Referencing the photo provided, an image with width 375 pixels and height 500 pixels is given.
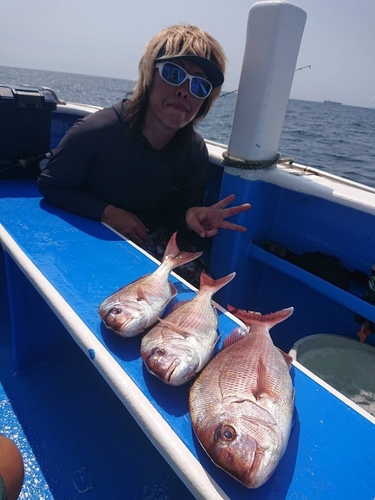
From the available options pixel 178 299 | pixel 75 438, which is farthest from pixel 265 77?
pixel 75 438

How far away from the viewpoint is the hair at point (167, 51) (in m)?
2.31

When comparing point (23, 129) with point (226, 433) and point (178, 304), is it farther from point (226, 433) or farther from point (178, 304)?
point (226, 433)

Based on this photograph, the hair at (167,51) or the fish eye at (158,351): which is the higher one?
the hair at (167,51)

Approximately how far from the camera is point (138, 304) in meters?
1.49

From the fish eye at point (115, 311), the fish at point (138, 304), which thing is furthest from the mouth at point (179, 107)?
the fish eye at point (115, 311)

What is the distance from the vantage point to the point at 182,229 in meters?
2.83

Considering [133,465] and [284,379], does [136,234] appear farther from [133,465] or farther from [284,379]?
[284,379]

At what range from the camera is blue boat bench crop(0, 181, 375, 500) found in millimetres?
1021

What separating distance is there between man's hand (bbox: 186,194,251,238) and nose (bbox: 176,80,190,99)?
71 centimetres

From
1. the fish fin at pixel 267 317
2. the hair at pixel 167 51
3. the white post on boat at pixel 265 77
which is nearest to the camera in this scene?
the fish fin at pixel 267 317

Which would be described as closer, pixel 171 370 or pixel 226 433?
pixel 226 433

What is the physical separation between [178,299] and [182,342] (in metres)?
0.48

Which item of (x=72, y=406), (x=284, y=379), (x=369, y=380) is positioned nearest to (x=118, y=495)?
(x=72, y=406)

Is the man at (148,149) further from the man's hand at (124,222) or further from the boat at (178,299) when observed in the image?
the boat at (178,299)
